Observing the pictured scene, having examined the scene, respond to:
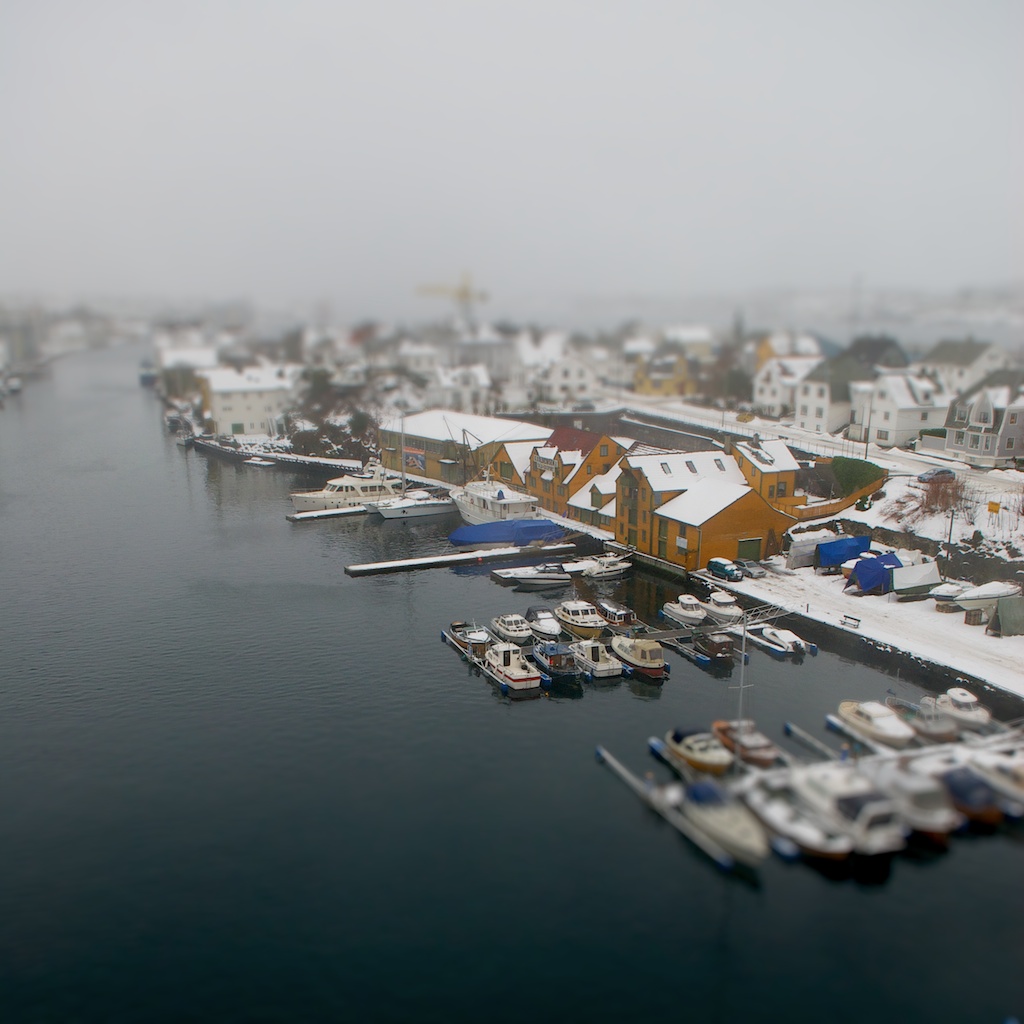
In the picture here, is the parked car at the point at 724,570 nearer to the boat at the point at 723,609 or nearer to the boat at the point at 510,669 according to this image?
the boat at the point at 723,609

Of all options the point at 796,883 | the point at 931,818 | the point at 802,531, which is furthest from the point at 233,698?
the point at 802,531

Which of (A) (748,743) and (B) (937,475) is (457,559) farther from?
(B) (937,475)

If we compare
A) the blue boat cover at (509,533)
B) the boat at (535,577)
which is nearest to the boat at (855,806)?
the boat at (535,577)

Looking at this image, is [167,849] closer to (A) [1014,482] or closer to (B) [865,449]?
(A) [1014,482]

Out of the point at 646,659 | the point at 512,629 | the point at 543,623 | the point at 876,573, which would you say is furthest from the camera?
the point at 876,573

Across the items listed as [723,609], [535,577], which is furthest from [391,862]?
[535,577]
